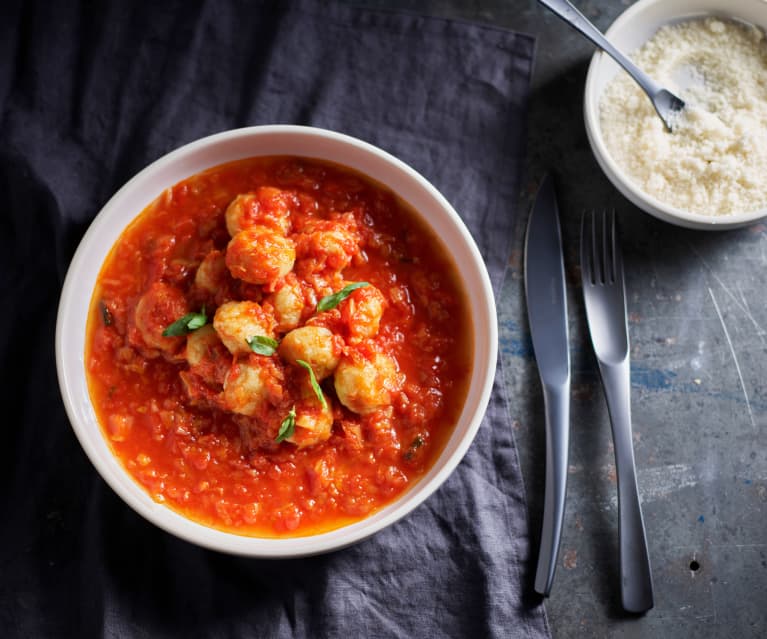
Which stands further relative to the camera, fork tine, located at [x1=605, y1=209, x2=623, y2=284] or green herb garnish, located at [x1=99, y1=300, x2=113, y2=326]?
fork tine, located at [x1=605, y1=209, x2=623, y2=284]

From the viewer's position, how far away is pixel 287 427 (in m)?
2.91

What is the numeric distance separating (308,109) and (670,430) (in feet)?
7.39

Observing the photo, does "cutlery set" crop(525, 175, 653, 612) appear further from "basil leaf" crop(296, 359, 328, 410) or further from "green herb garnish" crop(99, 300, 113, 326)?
"green herb garnish" crop(99, 300, 113, 326)

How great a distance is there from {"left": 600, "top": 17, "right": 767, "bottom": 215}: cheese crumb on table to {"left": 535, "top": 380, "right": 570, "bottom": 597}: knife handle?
1.03 metres

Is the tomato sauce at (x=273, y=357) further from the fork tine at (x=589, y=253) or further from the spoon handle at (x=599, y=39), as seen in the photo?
the spoon handle at (x=599, y=39)

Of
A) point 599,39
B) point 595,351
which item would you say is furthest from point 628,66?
point 595,351

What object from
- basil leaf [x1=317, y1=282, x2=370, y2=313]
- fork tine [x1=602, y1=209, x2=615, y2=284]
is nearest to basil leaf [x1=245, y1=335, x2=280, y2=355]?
basil leaf [x1=317, y1=282, x2=370, y2=313]

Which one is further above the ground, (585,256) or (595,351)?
(585,256)

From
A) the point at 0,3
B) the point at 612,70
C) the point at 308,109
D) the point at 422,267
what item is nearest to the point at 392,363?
the point at 422,267

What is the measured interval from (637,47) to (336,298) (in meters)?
1.98

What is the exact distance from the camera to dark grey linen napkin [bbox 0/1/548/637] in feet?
11.3

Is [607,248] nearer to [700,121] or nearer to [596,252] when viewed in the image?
[596,252]

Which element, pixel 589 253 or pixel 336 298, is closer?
pixel 336 298

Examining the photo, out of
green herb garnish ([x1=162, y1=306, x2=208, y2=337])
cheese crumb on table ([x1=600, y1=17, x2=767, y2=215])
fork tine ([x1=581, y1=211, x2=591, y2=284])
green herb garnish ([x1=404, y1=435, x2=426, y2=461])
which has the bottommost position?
green herb garnish ([x1=404, y1=435, x2=426, y2=461])
